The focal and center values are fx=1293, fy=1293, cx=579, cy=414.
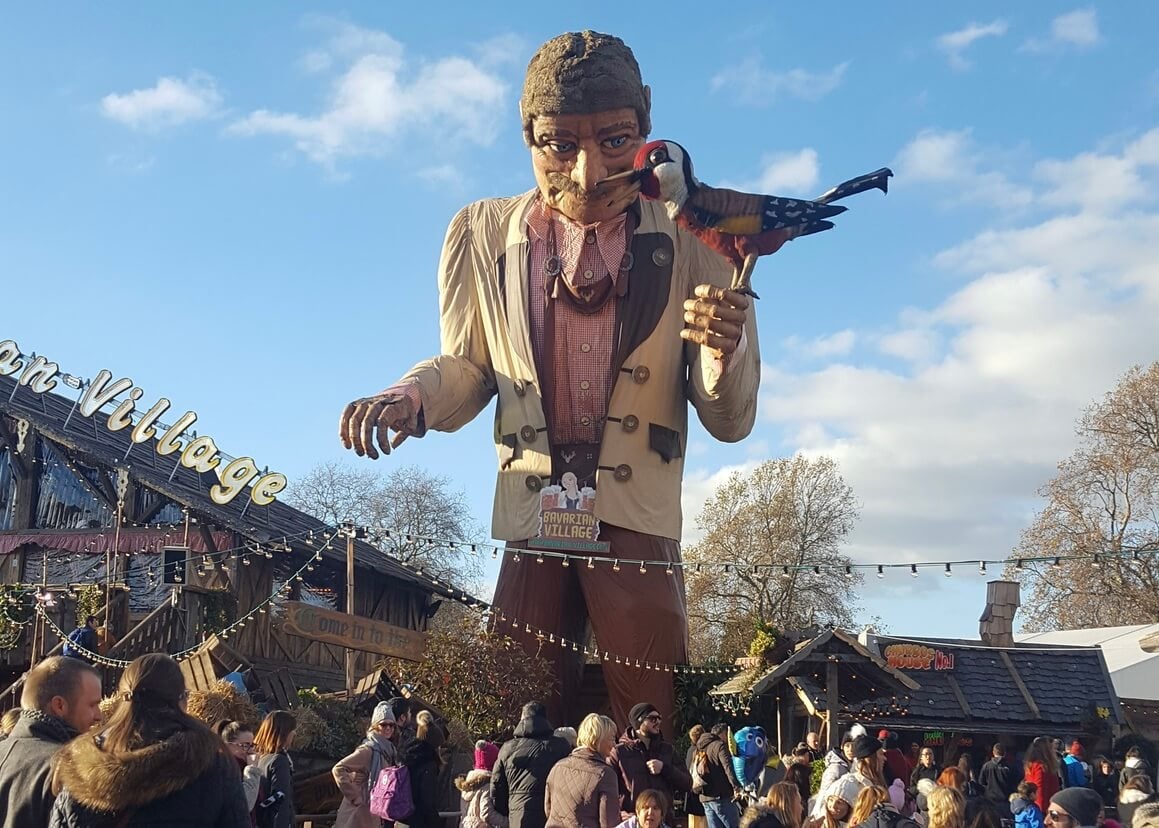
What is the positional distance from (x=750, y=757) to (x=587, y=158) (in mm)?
6080

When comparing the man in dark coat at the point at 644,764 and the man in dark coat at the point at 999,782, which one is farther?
the man in dark coat at the point at 999,782

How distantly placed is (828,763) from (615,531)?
4.97m

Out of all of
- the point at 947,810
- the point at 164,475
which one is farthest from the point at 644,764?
the point at 164,475

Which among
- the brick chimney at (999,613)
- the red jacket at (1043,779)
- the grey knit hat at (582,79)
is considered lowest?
the red jacket at (1043,779)

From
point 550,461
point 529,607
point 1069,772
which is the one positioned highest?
point 550,461

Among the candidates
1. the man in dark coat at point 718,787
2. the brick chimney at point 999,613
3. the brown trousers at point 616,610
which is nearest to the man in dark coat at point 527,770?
the man in dark coat at point 718,787

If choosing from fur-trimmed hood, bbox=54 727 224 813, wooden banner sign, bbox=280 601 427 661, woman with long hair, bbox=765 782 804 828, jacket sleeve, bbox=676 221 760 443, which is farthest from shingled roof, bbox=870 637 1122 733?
fur-trimmed hood, bbox=54 727 224 813

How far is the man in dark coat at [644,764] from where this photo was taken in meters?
7.73

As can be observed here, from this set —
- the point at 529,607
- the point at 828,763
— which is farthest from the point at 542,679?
the point at 828,763

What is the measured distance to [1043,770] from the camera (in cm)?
997

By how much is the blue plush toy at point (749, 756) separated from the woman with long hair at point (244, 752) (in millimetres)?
4464

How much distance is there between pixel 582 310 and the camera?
1329 centimetres

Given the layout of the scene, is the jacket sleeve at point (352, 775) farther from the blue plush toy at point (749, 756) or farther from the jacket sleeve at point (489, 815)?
the blue plush toy at point (749, 756)

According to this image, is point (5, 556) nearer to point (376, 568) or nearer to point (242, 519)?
point (242, 519)
